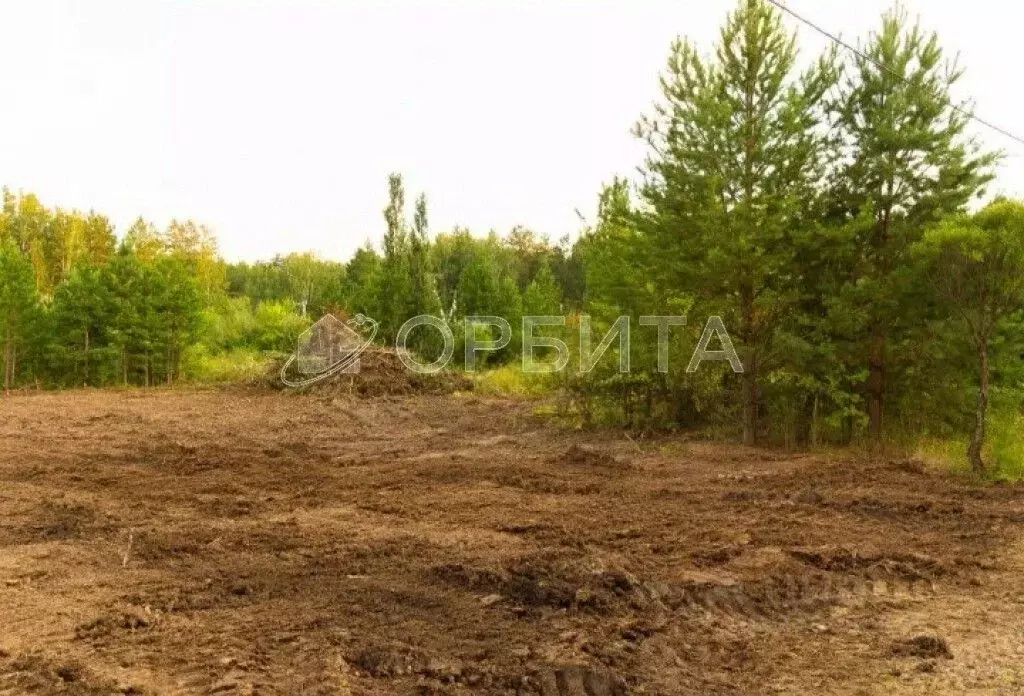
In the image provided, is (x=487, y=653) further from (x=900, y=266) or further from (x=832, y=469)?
(x=900, y=266)

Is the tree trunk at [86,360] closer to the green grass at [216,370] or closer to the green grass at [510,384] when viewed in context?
the green grass at [216,370]

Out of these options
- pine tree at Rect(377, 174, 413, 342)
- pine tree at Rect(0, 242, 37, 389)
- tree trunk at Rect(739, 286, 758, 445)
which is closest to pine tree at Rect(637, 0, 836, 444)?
tree trunk at Rect(739, 286, 758, 445)

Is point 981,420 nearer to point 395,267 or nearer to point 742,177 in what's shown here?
point 742,177

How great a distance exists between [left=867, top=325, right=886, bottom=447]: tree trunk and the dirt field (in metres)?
1.34

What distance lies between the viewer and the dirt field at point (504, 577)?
13.4 feet

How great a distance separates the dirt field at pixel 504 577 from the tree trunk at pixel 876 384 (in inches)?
52.6

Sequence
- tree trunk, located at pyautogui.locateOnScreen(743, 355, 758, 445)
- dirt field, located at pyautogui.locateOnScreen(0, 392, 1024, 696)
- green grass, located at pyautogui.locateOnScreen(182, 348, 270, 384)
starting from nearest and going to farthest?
1. dirt field, located at pyautogui.locateOnScreen(0, 392, 1024, 696)
2. tree trunk, located at pyautogui.locateOnScreen(743, 355, 758, 445)
3. green grass, located at pyautogui.locateOnScreen(182, 348, 270, 384)

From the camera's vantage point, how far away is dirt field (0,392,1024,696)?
407 cm

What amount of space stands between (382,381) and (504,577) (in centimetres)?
1690

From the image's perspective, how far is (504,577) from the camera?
5398mm

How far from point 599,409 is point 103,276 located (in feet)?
51.2

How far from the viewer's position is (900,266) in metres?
10.9

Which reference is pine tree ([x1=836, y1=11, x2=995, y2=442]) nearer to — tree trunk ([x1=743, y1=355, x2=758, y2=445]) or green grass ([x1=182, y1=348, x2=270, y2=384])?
tree trunk ([x1=743, y1=355, x2=758, y2=445])

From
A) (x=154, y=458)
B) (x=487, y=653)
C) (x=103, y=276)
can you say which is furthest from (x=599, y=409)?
(x=103, y=276)
